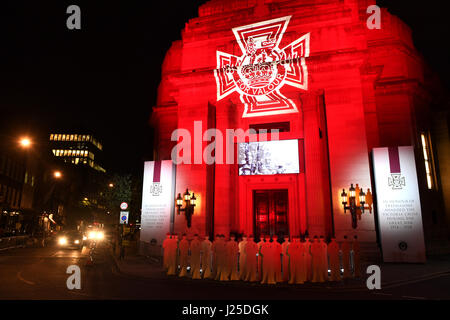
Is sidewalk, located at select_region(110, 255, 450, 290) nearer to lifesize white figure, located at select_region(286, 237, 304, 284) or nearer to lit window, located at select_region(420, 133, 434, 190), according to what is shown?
lifesize white figure, located at select_region(286, 237, 304, 284)

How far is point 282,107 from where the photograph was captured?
22.6 m

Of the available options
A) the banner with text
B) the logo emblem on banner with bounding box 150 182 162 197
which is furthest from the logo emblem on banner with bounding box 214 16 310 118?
the logo emblem on banner with bounding box 150 182 162 197

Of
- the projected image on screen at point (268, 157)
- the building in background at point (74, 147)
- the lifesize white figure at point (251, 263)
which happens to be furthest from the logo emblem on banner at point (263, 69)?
the building in background at point (74, 147)

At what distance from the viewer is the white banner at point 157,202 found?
20.6 m

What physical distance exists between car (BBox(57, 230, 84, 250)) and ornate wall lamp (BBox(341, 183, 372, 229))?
22142 millimetres

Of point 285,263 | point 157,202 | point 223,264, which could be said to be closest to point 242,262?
point 223,264

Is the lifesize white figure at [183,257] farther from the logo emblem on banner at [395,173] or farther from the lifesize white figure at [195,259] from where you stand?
the logo emblem on banner at [395,173]

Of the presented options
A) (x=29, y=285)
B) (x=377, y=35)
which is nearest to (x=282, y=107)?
(x=377, y=35)

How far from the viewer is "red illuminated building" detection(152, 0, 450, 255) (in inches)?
767

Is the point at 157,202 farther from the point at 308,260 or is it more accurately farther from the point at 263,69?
the point at 308,260

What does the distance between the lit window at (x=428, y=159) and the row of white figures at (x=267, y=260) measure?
14.3 m

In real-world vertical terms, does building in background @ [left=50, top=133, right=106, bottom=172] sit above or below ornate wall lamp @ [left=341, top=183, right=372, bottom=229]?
above

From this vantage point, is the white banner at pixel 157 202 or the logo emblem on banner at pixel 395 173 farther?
the white banner at pixel 157 202
